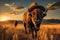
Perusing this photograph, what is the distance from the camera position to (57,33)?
4.34 meters

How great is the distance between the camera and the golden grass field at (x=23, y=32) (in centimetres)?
435

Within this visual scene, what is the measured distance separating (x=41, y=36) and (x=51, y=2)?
741 mm

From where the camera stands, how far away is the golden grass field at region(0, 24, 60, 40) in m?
4.35

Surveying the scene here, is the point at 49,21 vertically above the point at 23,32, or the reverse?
the point at 49,21

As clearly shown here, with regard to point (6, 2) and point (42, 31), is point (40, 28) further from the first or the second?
point (6, 2)

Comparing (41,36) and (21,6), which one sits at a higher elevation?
(21,6)

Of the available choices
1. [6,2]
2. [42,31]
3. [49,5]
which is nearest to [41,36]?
[42,31]

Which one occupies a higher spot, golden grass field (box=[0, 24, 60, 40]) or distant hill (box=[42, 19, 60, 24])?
distant hill (box=[42, 19, 60, 24])

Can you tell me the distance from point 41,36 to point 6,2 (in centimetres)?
101

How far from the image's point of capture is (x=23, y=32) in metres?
4.38

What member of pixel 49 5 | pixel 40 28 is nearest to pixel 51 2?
pixel 49 5

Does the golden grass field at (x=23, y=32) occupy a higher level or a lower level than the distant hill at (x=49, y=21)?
lower

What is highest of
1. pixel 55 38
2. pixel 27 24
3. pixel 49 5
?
pixel 49 5

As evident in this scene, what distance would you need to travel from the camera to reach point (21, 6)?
452 centimetres
